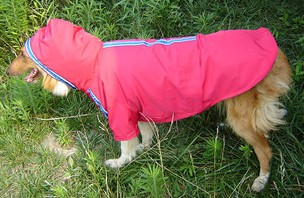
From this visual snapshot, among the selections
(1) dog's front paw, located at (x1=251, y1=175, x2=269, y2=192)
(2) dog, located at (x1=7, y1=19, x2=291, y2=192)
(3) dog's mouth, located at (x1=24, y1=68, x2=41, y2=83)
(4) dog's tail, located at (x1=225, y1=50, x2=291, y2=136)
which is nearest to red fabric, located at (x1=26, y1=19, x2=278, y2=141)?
(2) dog, located at (x1=7, y1=19, x2=291, y2=192)

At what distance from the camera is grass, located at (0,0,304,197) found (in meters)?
3.25

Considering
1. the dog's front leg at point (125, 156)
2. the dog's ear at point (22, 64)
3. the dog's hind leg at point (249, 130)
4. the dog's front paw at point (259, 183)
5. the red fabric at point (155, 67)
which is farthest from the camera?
the dog's front leg at point (125, 156)

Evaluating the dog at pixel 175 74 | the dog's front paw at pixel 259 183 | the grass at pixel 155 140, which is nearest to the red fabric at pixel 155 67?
the dog at pixel 175 74

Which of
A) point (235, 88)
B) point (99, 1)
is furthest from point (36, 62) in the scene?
point (99, 1)

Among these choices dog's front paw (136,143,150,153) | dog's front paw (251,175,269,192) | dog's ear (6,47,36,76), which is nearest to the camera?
dog's front paw (251,175,269,192)

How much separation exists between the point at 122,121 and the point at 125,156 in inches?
23.5

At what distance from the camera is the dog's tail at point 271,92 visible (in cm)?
290

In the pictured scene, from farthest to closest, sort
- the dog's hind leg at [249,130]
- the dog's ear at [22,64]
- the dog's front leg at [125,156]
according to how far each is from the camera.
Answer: the dog's front leg at [125,156]
the dog's ear at [22,64]
the dog's hind leg at [249,130]

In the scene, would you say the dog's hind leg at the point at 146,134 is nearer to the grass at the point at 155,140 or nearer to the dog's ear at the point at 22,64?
the grass at the point at 155,140

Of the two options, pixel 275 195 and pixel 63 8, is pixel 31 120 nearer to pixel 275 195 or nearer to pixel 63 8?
pixel 63 8

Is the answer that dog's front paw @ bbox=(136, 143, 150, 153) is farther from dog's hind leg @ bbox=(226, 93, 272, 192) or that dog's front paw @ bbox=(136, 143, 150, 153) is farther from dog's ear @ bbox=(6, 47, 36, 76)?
dog's ear @ bbox=(6, 47, 36, 76)

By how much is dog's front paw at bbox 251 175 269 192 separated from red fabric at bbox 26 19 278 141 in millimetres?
829

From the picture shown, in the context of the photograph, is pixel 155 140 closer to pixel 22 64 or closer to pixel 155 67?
pixel 155 67

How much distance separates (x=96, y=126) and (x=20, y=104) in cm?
81
